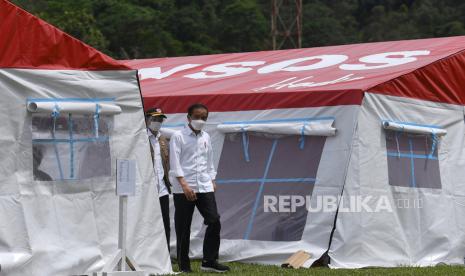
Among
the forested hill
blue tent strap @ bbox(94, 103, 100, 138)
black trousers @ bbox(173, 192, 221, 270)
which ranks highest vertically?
the forested hill

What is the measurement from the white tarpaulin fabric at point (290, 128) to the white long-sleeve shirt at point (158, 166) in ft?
4.88

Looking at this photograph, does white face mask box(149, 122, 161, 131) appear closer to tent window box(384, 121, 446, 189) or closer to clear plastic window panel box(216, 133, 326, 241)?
clear plastic window panel box(216, 133, 326, 241)

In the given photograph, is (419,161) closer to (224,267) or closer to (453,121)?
(453,121)

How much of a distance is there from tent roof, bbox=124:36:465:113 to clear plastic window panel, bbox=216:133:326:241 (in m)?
0.46

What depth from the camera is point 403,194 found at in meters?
11.7

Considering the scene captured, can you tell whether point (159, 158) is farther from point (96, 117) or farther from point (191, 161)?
point (96, 117)

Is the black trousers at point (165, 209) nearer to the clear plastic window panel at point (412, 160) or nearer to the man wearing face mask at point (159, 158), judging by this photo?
the man wearing face mask at point (159, 158)

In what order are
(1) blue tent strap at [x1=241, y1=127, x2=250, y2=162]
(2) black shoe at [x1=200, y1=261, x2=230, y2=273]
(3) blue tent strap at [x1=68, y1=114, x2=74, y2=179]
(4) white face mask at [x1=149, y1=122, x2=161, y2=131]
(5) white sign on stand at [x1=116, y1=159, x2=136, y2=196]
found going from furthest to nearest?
(1) blue tent strap at [x1=241, y1=127, x2=250, y2=162] < (4) white face mask at [x1=149, y1=122, x2=161, y2=131] < (2) black shoe at [x1=200, y1=261, x2=230, y2=273] < (3) blue tent strap at [x1=68, y1=114, x2=74, y2=179] < (5) white sign on stand at [x1=116, y1=159, x2=136, y2=196]

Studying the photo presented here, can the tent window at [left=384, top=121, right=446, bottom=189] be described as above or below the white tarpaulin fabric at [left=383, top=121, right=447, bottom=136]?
below

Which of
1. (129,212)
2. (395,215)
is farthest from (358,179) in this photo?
(129,212)

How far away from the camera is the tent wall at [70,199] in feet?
29.0

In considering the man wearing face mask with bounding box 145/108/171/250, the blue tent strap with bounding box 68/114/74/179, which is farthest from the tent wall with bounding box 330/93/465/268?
the blue tent strap with bounding box 68/114/74/179

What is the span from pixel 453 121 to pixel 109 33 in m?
40.7

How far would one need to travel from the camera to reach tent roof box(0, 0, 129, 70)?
8969 mm
